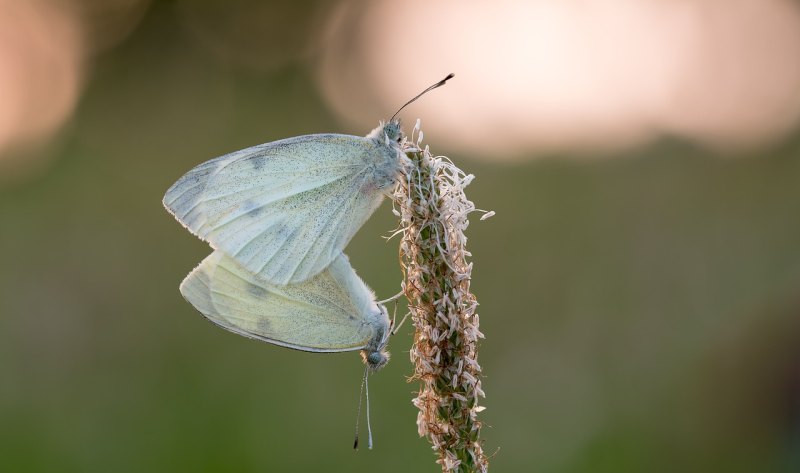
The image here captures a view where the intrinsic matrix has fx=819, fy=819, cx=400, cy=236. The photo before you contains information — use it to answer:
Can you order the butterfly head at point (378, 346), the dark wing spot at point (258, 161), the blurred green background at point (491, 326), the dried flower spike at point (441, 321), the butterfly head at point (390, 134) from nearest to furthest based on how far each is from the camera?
the dried flower spike at point (441, 321) < the butterfly head at point (378, 346) < the butterfly head at point (390, 134) < the dark wing spot at point (258, 161) < the blurred green background at point (491, 326)

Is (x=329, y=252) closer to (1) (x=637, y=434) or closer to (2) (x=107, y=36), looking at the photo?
(1) (x=637, y=434)

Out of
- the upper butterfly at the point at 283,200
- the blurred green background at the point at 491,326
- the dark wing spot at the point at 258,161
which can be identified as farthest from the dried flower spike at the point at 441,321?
the blurred green background at the point at 491,326

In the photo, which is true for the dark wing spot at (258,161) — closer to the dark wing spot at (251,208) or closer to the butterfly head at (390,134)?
the dark wing spot at (251,208)

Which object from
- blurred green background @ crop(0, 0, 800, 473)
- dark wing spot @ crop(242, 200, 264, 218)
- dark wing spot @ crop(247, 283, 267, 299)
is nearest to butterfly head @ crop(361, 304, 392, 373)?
dark wing spot @ crop(247, 283, 267, 299)

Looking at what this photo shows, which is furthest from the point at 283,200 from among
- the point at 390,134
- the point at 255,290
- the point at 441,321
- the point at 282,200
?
the point at 441,321

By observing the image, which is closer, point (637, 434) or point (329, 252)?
point (329, 252)

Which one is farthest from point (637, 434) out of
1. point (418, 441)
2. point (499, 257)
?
point (499, 257)

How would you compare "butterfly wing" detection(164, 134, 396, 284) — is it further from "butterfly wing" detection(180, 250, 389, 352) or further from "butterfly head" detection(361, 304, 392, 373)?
→ "butterfly head" detection(361, 304, 392, 373)
